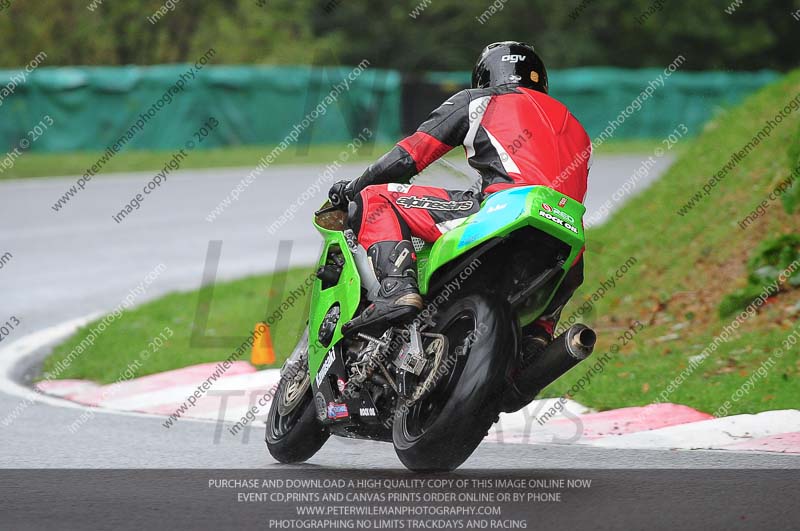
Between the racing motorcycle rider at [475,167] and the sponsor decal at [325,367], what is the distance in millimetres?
242

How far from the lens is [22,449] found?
7.29 meters

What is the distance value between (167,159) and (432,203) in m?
23.8

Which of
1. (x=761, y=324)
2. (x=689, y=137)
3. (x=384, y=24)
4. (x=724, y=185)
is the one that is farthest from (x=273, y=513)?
(x=384, y=24)

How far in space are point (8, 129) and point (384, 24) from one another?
2274cm

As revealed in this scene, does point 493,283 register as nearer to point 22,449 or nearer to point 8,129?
point 22,449

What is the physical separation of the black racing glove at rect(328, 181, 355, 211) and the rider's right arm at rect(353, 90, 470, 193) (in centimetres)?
23

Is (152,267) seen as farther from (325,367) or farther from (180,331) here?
(325,367)

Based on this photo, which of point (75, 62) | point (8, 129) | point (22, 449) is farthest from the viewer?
point (75, 62)

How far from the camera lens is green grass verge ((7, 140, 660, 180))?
27.1 metres

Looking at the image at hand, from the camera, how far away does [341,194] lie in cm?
660

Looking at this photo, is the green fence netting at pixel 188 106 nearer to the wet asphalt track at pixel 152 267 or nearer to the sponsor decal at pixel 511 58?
the wet asphalt track at pixel 152 267

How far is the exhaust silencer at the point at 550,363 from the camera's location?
18.9 ft

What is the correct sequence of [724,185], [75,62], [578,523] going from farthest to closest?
[75,62]
[724,185]
[578,523]

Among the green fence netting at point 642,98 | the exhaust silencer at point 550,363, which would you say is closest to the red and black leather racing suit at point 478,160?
the exhaust silencer at point 550,363
